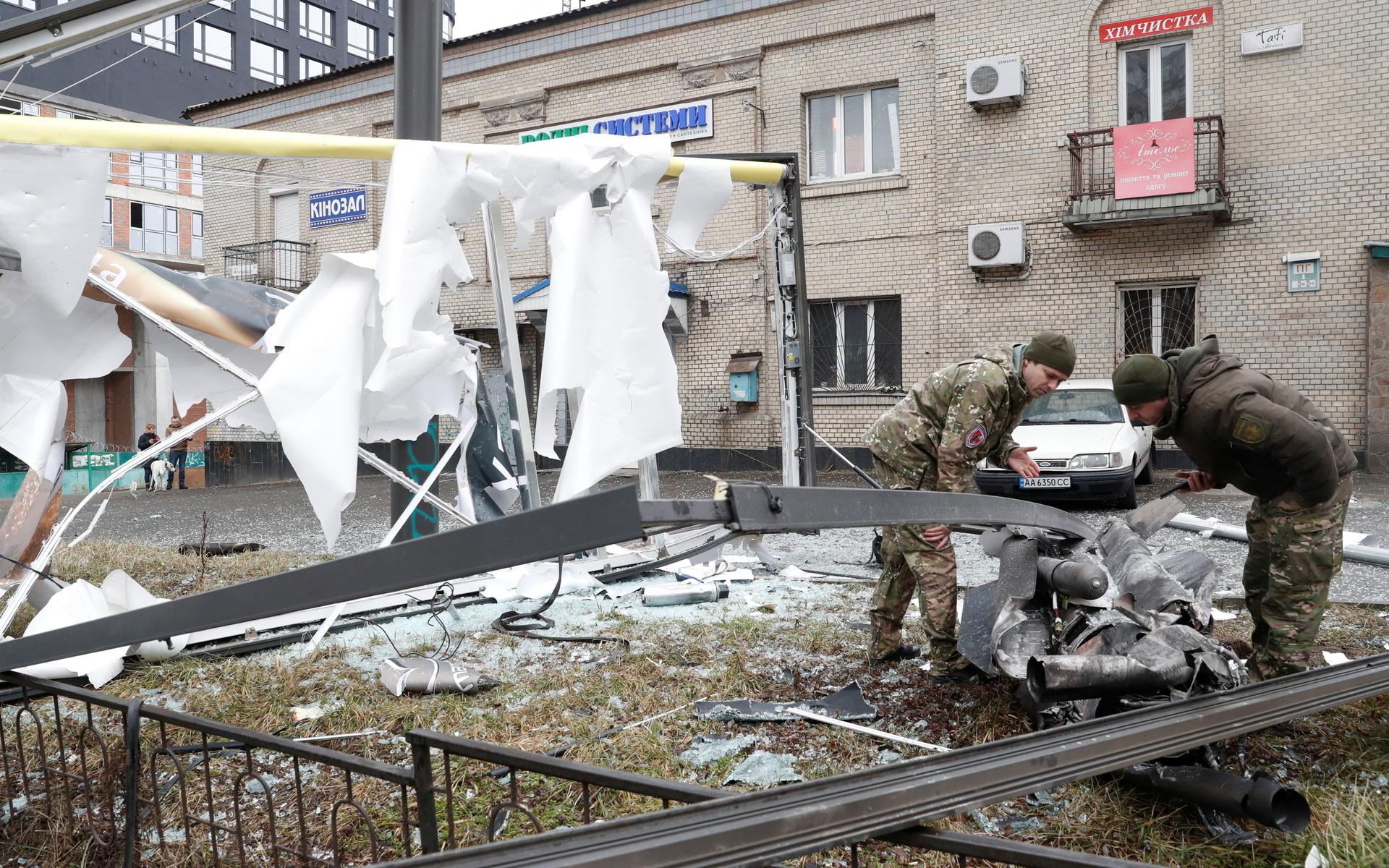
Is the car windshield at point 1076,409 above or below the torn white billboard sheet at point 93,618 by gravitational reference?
above

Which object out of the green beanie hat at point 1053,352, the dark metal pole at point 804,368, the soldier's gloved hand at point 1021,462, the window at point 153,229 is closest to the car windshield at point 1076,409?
the dark metal pole at point 804,368

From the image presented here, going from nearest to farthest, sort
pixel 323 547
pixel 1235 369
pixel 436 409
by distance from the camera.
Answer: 1. pixel 1235 369
2. pixel 436 409
3. pixel 323 547

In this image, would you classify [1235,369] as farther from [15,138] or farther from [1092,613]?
[15,138]

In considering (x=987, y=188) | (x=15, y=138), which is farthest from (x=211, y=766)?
(x=987, y=188)

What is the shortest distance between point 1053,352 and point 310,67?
3867 cm

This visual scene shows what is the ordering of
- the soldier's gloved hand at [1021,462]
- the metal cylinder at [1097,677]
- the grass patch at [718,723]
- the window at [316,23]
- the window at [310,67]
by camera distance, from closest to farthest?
the grass patch at [718,723] → the metal cylinder at [1097,677] → the soldier's gloved hand at [1021,462] → the window at [316,23] → the window at [310,67]

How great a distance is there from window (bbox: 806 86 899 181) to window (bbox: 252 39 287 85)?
81.9ft

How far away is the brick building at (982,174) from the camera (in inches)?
529

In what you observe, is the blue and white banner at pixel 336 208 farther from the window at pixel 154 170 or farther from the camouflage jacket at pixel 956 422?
the camouflage jacket at pixel 956 422

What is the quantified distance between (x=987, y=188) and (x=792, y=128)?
362 cm

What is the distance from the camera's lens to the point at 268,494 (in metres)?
16.1

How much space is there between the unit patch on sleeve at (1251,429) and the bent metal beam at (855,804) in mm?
1685

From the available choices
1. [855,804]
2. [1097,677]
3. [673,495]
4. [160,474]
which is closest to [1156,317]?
[673,495]

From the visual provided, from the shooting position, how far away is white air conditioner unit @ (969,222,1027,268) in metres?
14.9
